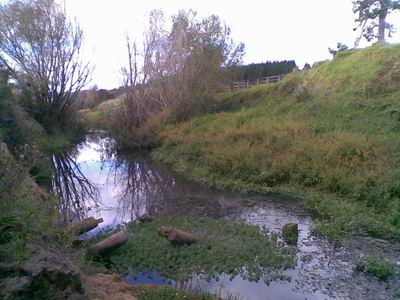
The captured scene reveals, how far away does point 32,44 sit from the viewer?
29.5m

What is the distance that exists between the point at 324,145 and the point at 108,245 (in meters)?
10.5

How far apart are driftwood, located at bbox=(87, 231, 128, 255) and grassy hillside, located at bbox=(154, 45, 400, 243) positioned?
5.27 meters

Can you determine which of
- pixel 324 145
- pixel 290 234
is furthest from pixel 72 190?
pixel 324 145

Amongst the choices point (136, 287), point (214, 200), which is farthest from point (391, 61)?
point (136, 287)

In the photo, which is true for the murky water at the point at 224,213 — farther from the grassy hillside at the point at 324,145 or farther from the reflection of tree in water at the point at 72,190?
the grassy hillside at the point at 324,145

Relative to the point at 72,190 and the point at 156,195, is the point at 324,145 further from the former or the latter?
the point at 72,190

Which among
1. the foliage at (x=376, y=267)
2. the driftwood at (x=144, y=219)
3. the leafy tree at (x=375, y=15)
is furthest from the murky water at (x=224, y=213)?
the leafy tree at (x=375, y=15)

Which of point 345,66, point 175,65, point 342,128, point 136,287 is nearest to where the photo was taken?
point 136,287

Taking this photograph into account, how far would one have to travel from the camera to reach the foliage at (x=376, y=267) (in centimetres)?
753

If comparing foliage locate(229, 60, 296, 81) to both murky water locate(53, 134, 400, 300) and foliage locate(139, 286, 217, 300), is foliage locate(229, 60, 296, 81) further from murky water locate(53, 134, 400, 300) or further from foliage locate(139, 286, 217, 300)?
foliage locate(139, 286, 217, 300)

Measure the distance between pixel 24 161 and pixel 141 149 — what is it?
22.7m

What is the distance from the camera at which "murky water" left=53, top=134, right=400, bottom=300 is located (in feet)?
23.9

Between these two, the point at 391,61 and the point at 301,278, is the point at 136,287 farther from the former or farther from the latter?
the point at 391,61

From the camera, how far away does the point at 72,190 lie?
1697 cm
